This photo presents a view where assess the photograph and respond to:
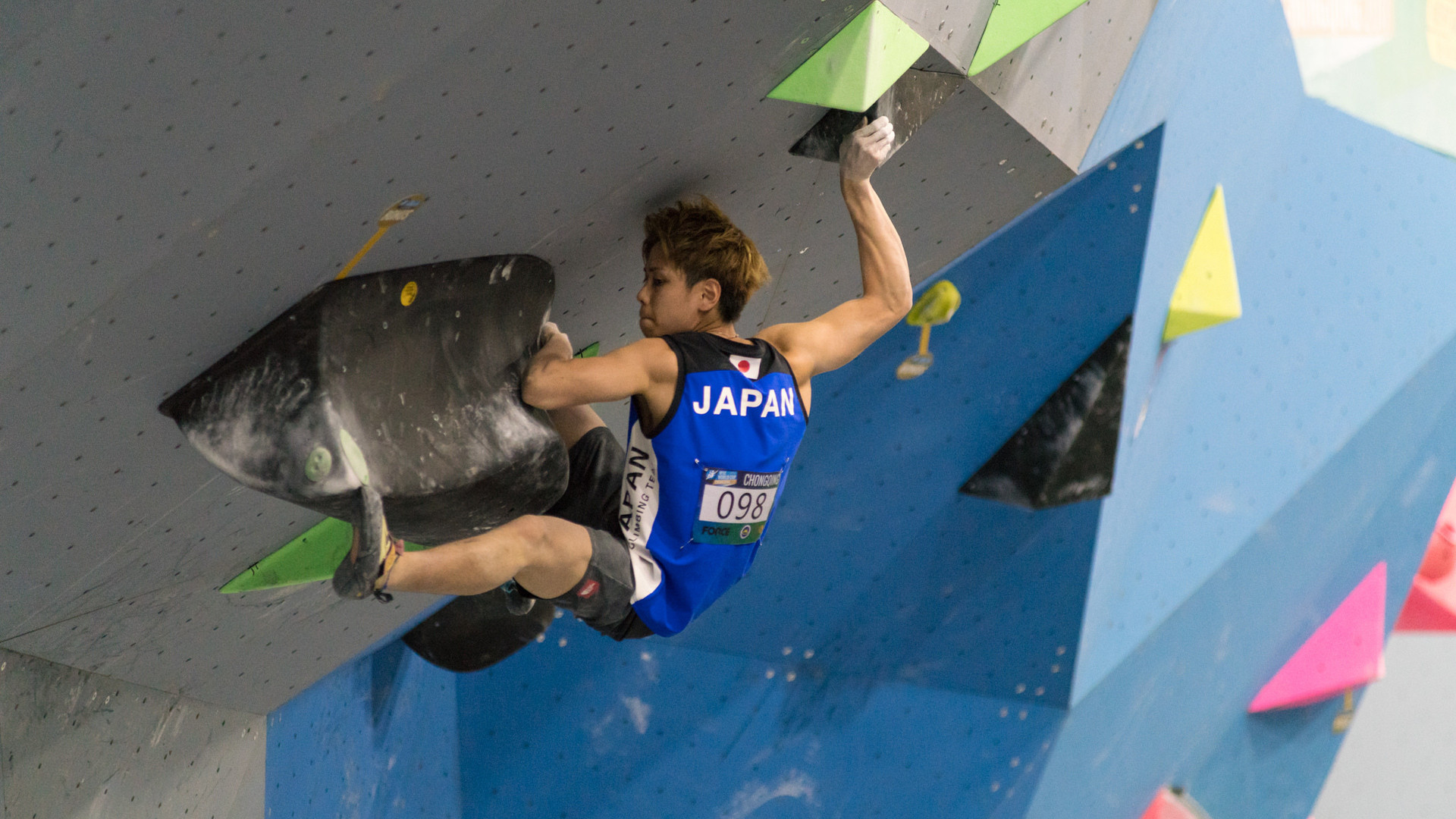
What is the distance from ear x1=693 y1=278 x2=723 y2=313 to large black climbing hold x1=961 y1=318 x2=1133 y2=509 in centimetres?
142

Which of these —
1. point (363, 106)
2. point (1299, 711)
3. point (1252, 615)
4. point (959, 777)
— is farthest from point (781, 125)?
point (1299, 711)

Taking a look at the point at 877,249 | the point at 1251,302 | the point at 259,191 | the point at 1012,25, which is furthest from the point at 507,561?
the point at 1251,302

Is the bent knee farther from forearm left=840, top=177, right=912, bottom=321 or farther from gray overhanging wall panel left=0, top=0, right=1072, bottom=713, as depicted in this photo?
forearm left=840, top=177, right=912, bottom=321

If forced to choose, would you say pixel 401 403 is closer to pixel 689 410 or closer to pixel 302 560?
pixel 689 410

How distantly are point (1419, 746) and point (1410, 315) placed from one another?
179cm

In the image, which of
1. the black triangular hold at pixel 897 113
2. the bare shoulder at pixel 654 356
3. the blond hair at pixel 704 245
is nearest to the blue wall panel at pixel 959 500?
the black triangular hold at pixel 897 113

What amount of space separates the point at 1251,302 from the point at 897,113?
1.70 meters

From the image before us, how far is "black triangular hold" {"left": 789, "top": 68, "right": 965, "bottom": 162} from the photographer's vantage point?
224 cm

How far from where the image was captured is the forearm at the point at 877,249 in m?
2.31

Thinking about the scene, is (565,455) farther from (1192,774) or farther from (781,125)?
(1192,774)

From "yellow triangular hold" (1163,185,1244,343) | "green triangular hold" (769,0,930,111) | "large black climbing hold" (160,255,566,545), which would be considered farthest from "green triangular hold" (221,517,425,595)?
"yellow triangular hold" (1163,185,1244,343)

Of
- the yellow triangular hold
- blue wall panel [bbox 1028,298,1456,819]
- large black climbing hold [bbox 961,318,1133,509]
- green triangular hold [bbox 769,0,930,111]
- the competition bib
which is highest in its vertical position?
green triangular hold [bbox 769,0,930,111]

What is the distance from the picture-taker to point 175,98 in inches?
54.4

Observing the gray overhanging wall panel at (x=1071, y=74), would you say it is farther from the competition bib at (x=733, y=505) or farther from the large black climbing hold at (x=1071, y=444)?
the competition bib at (x=733, y=505)
